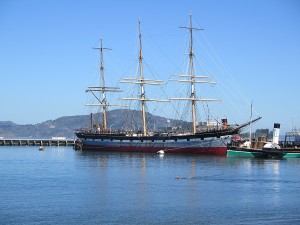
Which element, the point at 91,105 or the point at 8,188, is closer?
the point at 8,188

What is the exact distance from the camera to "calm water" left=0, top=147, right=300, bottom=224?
34.9 m

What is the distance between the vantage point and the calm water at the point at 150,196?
34875 mm

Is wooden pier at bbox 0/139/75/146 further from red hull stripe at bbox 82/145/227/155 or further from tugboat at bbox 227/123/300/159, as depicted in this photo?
tugboat at bbox 227/123/300/159

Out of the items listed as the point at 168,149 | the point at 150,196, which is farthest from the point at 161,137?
the point at 150,196

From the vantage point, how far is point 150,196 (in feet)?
142

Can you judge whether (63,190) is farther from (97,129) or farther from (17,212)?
(97,129)

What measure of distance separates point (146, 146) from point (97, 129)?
17.1m

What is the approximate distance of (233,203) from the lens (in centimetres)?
4025

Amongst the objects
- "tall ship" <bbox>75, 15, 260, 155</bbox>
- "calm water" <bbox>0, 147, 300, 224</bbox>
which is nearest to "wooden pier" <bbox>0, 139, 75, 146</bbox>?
"tall ship" <bbox>75, 15, 260, 155</bbox>

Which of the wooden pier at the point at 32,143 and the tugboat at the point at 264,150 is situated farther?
the wooden pier at the point at 32,143

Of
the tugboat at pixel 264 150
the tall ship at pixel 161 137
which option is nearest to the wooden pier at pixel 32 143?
the tall ship at pixel 161 137

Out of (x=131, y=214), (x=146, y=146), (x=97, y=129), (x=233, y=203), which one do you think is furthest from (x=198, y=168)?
(x=97, y=129)

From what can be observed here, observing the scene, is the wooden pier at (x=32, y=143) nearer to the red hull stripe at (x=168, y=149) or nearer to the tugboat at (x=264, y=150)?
the red hull stripe at (x=168, y=149)

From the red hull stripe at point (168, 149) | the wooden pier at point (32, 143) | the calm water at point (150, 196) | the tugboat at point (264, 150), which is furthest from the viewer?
the wooden pier at point (32, 143)
